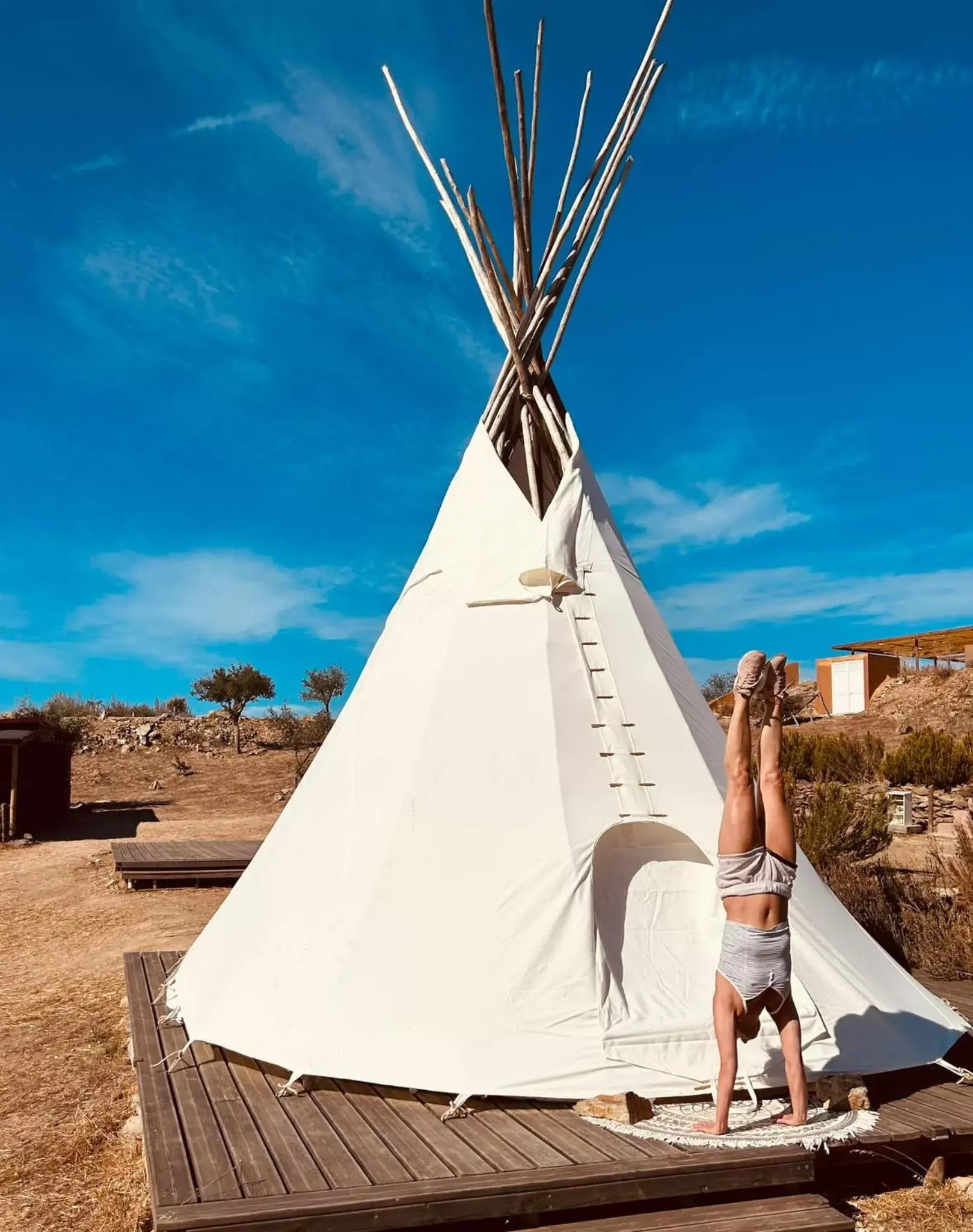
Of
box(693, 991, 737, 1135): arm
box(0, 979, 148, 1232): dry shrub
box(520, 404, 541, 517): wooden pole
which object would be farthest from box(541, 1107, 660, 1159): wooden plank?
box(520, 404, 541, 517): wooden pole

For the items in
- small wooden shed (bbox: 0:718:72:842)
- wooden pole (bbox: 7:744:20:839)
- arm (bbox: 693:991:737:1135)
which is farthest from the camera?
small wooden shed (bbox: 0:718:72:842)

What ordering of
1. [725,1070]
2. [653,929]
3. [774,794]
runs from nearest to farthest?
[725,1070], [774,794], [653,929]

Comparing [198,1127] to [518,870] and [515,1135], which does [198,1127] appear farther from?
[518,870]

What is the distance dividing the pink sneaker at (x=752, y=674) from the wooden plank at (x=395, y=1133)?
191cm

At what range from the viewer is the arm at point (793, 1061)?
337cm

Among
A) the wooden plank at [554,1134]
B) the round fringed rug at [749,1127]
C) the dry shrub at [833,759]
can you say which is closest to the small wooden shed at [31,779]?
the dry shrub at [833,759]

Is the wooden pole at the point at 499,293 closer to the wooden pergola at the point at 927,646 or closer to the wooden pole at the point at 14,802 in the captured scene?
the wooden pole at the point at 14,802

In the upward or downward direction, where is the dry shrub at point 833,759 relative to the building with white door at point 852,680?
downward

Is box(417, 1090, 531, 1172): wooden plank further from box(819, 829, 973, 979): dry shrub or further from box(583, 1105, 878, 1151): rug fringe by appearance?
box(819, 829, 973, 979): dry shrub

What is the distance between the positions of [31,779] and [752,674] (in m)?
15.2

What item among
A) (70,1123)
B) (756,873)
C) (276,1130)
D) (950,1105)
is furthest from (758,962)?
(70,1123)

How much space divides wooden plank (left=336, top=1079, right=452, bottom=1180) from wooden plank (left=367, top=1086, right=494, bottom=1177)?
A: 25 millimetres

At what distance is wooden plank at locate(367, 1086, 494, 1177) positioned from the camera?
3.12 metres

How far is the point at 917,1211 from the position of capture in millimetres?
3420
